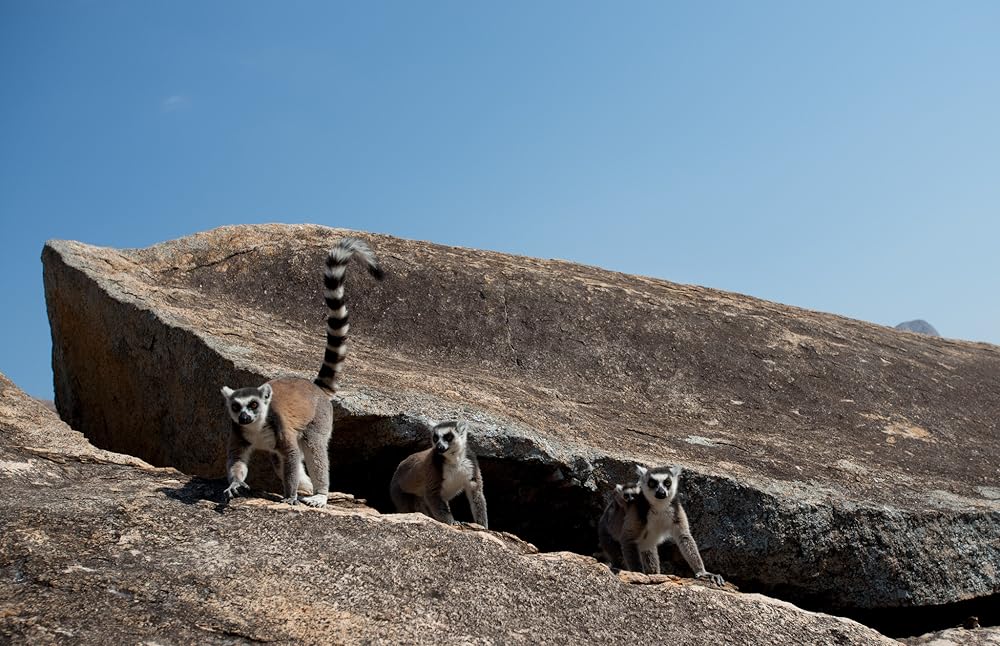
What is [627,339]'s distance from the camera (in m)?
11.0

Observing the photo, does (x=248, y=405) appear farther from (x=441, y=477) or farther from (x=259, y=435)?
(x=441, y=477)

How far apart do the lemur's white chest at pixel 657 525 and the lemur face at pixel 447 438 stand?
160 cm

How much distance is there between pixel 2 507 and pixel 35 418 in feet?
9.23

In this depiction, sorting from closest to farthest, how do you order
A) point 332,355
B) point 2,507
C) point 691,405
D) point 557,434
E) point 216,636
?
point 216,636 < point 2,507 < point 332,355 < point 557,434 < point 691,405

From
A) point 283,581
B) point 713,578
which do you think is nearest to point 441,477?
point 713,578

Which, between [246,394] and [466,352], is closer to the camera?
[246,394]

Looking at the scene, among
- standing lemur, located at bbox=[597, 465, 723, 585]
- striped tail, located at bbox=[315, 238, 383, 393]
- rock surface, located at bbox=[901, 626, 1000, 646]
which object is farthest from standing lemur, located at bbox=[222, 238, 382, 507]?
rock surface, located at bbox=[901, 626, 1000, 646]

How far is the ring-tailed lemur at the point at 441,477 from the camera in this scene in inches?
296

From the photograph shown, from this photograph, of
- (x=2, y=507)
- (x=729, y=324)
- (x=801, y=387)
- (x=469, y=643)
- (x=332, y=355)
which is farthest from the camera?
(x=729, y=324)

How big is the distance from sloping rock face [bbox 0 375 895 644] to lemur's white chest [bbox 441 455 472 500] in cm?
129

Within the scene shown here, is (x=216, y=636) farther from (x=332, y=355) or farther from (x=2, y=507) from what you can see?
(x=332, y=355)

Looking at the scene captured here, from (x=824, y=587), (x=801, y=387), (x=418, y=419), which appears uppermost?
(x=801, y=387)

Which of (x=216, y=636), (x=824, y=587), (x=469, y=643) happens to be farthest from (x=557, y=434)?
(x=216, y=636)

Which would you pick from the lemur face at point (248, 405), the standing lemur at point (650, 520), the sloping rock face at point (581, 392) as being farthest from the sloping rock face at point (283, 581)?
the sloping rock face at point (581, 392)
